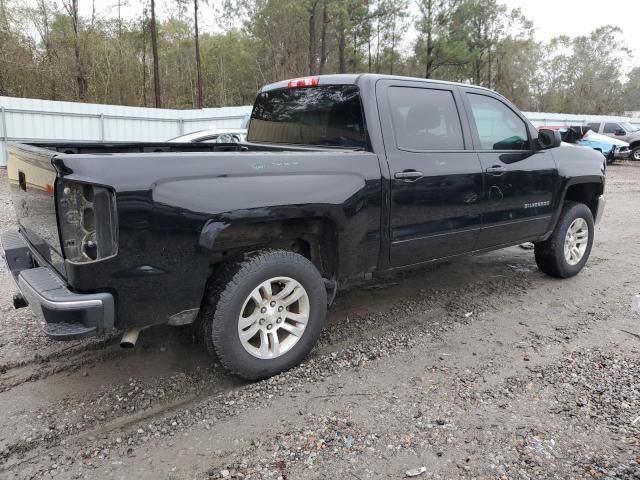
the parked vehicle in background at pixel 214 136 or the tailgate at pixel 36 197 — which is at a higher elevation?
the parked vehicle in background at pixel 214 136

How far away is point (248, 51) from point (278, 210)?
28.2 m

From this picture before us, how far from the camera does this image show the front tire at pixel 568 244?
5.07 meters

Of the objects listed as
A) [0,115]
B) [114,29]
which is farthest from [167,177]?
[114,29]

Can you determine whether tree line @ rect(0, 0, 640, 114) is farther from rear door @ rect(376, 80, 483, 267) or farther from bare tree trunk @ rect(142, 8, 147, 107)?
rear door @ rect(376, 80, 483, 267)

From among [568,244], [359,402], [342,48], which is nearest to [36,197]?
[359,402]

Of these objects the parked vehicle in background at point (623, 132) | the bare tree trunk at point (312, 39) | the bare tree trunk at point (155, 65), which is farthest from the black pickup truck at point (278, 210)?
the parked vehicle in background at point (623, 132)

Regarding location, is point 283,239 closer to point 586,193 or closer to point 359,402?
point 359,402

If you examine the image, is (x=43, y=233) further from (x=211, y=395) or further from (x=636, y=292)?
(x=636, y=292)

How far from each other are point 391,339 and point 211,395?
142 cm

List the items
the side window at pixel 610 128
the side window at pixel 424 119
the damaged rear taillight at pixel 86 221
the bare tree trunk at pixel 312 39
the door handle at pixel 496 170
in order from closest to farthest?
the damaged rear taillight at pixel 86 221
the side window at pixel 424 119
the door handle at pixel 496 170
the side window at pixel 610 128
the bare tree trunk at pixel 312 39

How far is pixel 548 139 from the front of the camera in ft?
15.3

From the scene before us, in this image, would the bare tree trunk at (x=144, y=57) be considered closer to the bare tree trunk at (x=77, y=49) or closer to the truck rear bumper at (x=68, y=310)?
the bare tree trunk at (x=77, y=49)

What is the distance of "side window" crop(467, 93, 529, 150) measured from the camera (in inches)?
168

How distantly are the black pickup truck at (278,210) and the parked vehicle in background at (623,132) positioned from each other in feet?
70.8
